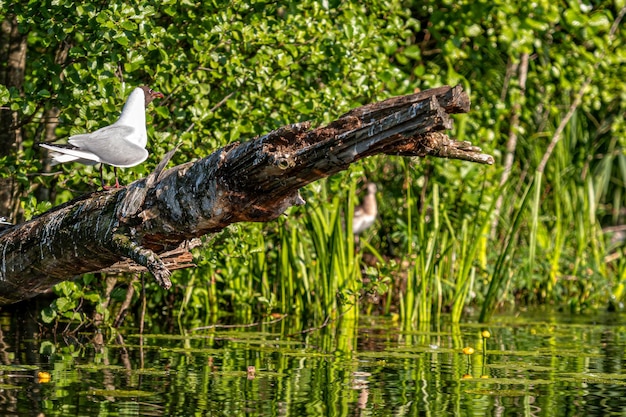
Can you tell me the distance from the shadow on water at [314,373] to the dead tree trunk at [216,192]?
0.62 metres

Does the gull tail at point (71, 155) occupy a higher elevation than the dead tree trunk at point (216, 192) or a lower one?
higher

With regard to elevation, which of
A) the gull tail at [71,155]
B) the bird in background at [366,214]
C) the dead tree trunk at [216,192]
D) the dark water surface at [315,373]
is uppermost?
the bird in background at [366,214]

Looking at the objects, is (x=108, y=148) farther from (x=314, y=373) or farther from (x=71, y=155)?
(x=314, y=373)

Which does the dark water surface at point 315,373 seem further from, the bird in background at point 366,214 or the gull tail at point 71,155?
the bird in background at point 366,214

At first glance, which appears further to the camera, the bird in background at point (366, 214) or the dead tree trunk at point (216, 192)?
the bird in background at point (366, 214)

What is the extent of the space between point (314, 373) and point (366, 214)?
5044 millimetres

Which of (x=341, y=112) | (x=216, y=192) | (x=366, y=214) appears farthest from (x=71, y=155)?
(x=366, y=214)

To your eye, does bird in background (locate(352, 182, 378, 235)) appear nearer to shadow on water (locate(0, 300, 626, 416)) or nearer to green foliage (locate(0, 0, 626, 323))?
green foliage (locate(0, 0, 626, 323))

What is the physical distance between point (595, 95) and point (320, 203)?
3.95m

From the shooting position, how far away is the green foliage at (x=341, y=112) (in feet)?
21.2

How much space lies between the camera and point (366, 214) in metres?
10.5

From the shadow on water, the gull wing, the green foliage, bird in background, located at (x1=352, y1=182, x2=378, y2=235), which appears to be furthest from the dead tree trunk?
bird in background, located at (x1=352, y1=182, x2=378, y2=235)

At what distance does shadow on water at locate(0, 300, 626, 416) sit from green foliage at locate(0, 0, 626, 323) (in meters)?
0.53

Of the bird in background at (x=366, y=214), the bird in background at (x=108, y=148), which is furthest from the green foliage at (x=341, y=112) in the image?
the bird in background at (x=108, y=148)
